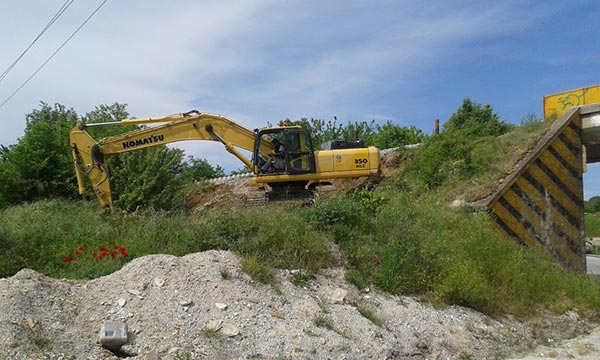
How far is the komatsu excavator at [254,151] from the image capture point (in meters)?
15.9

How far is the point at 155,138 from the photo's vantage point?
1645 centimetres

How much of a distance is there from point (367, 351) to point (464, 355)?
1380 mm

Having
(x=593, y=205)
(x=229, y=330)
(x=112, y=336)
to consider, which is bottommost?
(x=593, y=205)

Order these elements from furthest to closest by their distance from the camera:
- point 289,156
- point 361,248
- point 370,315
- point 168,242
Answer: point 289,156 → point 168,242 → point 361,248 → point 370,315

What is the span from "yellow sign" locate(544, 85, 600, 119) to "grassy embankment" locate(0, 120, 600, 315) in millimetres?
8513

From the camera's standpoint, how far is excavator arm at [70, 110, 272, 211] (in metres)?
16.0

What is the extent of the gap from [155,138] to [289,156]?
4.04 m

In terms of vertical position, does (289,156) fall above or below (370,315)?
above

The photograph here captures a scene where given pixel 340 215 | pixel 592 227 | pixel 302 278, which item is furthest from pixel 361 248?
pixel 592 227

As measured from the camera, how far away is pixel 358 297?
7.75 metres

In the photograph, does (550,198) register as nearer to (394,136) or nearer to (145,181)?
(145,181)

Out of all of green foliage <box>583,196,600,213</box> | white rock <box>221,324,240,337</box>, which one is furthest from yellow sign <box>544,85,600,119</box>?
green foliage <box>583,196,600,213</box>

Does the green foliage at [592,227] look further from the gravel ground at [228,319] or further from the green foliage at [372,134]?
the gravel ground at [228,319]

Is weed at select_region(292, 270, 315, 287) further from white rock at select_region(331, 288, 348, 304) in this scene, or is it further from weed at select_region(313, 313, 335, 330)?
weed at select_region(313, 313, 335, 330)
